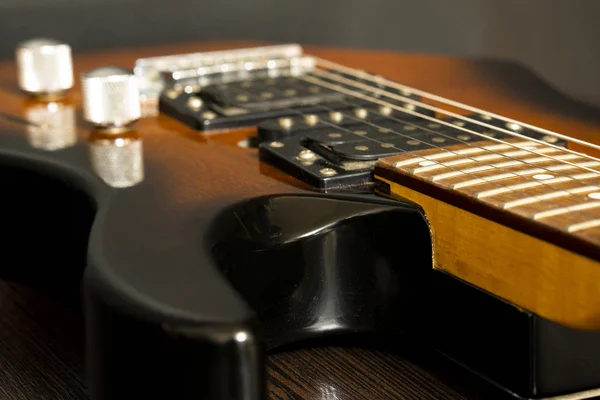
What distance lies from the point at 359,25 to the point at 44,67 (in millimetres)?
948

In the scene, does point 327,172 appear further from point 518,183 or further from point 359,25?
point 359,25

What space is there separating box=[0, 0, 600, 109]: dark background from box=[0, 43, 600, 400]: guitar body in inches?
30.8

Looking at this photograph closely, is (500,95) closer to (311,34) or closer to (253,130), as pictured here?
(253,130)

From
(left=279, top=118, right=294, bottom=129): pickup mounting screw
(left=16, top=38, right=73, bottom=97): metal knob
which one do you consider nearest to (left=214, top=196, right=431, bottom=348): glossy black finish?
(left=279, top=118, right=294, bottom=129): pickup mounting screw

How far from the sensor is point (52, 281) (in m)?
0.78

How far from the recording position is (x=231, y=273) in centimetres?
60

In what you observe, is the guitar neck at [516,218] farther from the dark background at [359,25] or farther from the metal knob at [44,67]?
the dark background at [359,25]

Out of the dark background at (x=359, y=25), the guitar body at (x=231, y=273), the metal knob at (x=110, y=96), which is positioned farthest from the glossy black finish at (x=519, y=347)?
the dark background at (x=359, y=25)

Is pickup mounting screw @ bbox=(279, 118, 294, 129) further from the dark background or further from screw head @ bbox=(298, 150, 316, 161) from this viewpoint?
the dark background

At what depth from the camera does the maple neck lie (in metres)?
0.55

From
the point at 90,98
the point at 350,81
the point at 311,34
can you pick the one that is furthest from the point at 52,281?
the point at 311,34

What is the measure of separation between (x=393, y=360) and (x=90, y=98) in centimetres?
40

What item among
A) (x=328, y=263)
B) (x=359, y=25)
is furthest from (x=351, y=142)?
(x=359, y=25)

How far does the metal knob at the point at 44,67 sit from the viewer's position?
41.3 inches
